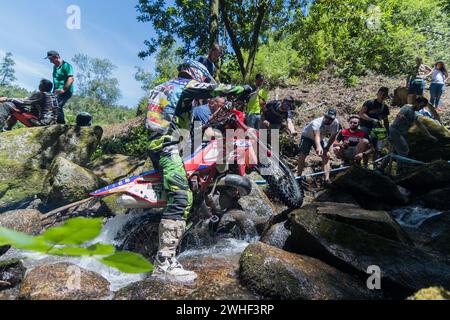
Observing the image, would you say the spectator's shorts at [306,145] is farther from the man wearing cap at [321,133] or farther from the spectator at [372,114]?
the spectator at [372,114]

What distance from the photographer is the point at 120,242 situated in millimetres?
4176

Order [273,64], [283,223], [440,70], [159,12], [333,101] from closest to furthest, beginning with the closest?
[283,223]
[440,70]
[159,12]
[333,101]
[273,64]

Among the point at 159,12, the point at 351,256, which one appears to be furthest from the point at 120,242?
the point at 159,12

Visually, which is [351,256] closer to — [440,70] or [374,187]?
[374,187]

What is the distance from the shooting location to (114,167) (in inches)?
380

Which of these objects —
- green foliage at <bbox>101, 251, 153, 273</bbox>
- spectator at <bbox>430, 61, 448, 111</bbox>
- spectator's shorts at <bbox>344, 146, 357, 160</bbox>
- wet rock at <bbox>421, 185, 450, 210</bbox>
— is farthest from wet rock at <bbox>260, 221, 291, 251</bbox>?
spectator at <bbox>430, 61, 448, 111</bbox>

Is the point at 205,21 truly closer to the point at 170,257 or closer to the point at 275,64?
the point at 275,64

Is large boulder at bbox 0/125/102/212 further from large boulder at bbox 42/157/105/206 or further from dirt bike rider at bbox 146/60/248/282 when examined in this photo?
dirt bike rider at bbox 146/60/248/282

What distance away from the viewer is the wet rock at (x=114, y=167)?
9172mm

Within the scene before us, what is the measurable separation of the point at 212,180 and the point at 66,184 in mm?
4325

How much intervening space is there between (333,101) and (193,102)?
410 inches

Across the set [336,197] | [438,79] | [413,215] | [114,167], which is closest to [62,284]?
[336,197]

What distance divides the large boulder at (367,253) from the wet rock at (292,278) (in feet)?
0.59

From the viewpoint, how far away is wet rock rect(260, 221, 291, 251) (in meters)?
4.29
